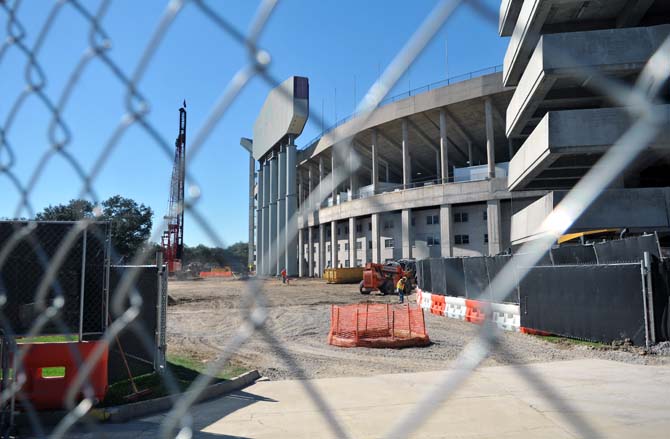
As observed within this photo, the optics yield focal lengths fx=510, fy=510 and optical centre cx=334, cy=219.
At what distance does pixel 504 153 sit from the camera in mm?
50406

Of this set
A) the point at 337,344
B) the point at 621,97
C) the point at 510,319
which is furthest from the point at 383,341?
the point at 621,97

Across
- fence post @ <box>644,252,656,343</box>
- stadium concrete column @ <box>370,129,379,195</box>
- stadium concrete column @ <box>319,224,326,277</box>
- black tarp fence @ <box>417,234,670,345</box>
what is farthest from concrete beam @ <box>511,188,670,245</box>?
stadium concrete column @ <box>319,224,326,277</box>

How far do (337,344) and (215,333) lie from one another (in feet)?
16.3

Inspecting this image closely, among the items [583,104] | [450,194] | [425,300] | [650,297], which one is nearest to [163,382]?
[650,297]

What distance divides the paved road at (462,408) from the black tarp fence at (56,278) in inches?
51.9

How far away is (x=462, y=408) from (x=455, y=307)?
12.3 meters

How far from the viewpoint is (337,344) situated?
1265 cm

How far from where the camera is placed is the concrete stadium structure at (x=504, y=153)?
848 centimetres

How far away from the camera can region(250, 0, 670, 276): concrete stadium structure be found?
848 centimetres

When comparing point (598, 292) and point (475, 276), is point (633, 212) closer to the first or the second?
point (475, 276)

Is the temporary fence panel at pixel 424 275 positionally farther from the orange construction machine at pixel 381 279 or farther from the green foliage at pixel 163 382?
the green foliage at pixel 163 382

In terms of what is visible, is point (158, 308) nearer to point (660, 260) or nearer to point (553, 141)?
point (553, 141)

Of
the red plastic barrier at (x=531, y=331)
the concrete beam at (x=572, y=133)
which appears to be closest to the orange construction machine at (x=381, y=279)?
the red plastic barrier at (x=531, y=331)

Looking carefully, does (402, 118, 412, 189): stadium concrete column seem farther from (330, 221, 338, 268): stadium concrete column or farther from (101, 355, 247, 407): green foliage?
(101, 355, 247, 407): green foliage
